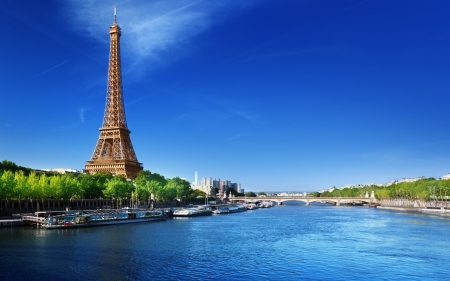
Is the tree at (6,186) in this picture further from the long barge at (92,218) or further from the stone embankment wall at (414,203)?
the stone embankment wall at (414,203)

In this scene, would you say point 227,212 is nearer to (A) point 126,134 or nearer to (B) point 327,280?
(A) point 126,134

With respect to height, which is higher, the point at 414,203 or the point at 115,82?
the point at 115,82

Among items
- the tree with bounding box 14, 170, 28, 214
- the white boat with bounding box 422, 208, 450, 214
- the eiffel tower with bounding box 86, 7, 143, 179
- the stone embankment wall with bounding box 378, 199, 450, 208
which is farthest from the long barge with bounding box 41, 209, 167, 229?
the stone embankment wall with bounding box 378, 199, 450, 208

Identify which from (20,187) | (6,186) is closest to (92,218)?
(20,187)

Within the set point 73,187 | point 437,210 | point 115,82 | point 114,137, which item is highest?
point 115,82

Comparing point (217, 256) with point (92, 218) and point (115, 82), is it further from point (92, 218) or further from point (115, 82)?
point (115, 82)

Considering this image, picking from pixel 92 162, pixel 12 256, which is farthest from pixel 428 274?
pixel 92 162
